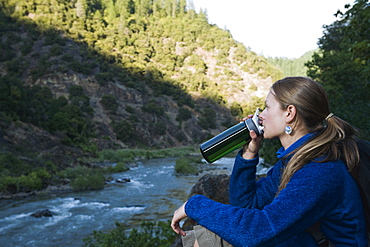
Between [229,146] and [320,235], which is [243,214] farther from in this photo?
[229,146]

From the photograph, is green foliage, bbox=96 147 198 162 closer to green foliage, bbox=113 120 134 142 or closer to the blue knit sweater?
green foliage, bbox=113 120 134 142

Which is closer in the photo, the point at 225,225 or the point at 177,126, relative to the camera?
the point at 225,225

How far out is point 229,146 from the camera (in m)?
1.86

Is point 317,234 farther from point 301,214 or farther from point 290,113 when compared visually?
point 290,113

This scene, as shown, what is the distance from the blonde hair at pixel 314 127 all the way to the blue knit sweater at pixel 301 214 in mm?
47

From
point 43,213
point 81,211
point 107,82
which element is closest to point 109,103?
point 107,82

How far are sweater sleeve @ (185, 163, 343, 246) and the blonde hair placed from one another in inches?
2.2

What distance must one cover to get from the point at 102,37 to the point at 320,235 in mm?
66959

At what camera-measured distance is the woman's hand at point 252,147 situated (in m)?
1.67

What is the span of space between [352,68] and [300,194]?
49.1ft

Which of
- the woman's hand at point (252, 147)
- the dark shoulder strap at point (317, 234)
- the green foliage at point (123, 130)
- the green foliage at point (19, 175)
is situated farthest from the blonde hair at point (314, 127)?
the green foliage at point (123, 130)

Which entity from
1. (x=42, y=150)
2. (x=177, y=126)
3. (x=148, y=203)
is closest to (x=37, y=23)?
(x=177, y=126)

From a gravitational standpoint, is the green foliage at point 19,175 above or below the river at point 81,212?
above

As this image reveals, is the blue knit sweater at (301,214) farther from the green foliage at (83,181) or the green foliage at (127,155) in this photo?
the green foliage at (127,155)
